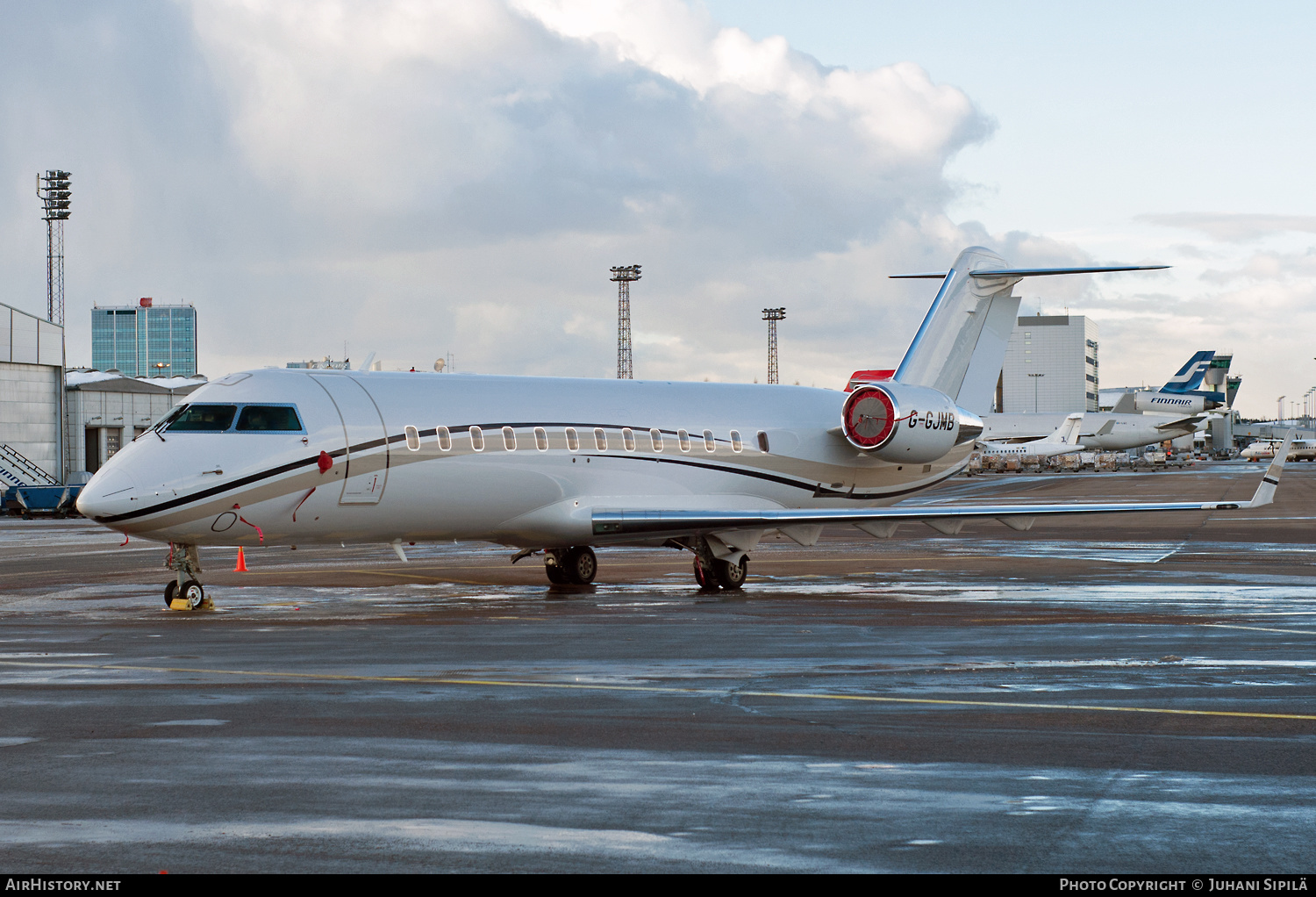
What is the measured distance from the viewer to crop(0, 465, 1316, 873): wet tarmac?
6.61 m

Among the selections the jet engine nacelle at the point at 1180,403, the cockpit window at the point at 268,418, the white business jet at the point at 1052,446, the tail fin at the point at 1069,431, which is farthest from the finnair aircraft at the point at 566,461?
the jet engine nacelle at the point at 1180,403

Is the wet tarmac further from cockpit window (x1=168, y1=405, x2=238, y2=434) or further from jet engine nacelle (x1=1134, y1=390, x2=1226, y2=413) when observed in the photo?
jet engine nacelle (x1=1134, y1=390, x2=1226, y2=413)

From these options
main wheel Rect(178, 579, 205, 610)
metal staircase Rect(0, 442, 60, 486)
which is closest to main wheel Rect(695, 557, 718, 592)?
main wheel Rect(178, 579, 205, 610)

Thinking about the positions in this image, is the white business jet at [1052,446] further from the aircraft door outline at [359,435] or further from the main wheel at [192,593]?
the main wheel at [192,593]

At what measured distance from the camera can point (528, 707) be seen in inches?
417

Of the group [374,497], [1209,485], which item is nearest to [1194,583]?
[374,497]

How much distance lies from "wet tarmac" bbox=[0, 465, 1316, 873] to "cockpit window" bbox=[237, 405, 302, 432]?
264cm

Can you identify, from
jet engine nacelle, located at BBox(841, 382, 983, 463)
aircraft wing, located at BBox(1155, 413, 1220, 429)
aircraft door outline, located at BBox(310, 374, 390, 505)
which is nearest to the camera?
aircraft door outline, located at BBox(310, 374, 390, 505)

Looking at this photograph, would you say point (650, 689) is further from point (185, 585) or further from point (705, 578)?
point (705, 578)

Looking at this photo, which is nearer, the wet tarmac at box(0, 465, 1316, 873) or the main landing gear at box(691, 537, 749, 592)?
the wet tarmac at box(0, 465, 1316, 873)

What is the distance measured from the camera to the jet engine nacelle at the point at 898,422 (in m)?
24.6

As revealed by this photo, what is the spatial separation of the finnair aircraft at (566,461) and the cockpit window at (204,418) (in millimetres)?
25

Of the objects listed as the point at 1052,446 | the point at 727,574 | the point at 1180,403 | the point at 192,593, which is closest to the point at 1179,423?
the point at 1180,403

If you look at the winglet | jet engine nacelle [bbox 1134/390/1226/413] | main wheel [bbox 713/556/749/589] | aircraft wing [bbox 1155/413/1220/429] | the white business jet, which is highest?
jet engine nacelle [bbox 1134/390/1226/413]
